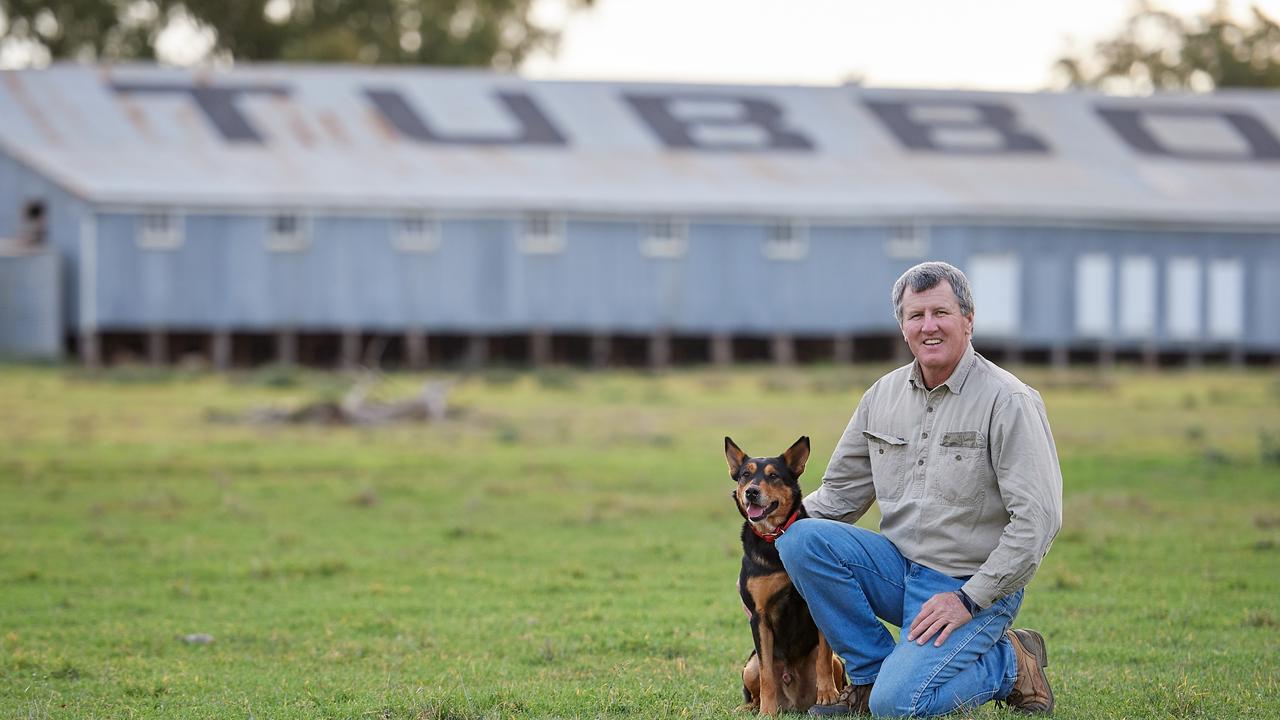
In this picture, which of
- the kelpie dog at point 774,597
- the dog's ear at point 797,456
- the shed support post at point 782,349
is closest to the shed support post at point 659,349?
the shed support post at point 782,349

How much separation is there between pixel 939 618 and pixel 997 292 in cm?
3314

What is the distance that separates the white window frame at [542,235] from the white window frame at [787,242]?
464cm

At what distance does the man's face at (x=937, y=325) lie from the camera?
23.1 feet

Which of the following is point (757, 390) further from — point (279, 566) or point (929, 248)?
point (279, 566)

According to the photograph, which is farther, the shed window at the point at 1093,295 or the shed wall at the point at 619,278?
the shed window at the point at 1093,295

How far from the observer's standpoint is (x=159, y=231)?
120 ft

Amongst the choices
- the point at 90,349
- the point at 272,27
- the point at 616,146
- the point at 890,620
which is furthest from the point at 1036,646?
the point at 272,27

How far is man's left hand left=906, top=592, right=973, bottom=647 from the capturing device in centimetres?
692

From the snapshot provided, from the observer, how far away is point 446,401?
27281mm

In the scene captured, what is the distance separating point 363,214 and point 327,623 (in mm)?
28061

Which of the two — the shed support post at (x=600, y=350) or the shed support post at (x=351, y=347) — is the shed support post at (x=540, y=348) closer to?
the shed support post at (x=600, y=350)

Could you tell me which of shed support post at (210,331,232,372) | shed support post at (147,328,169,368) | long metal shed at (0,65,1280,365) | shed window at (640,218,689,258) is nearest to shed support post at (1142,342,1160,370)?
long metal shed at (0,65,1280,365)

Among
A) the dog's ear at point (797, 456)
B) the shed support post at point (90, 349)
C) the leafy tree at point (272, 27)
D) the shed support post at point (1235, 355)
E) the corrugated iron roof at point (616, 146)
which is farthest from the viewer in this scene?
the leafy tree at point (272, 27)

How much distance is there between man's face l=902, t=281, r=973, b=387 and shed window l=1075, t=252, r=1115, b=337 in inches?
1320
